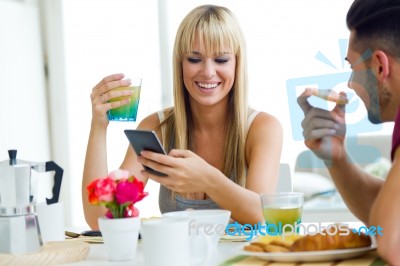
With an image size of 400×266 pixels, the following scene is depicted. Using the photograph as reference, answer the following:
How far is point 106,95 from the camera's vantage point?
6.36 feet

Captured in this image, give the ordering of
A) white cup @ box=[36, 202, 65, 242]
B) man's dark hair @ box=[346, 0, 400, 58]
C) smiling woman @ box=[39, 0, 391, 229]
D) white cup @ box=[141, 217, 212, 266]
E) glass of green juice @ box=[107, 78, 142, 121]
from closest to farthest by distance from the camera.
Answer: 1. white cup @ box=[141, 217, 212, 266]
2. man's dark hair @ box=[346, 0, 400, 58]
3. white cup @ box=[36, 202, 65, 242]
4. glass of green juice @ box=[107, 78, 142, 121]
5. smiling woman @ box=[39, 0, 391, 229]

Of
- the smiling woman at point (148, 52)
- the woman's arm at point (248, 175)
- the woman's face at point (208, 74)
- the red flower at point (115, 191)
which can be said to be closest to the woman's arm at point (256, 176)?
the woman's arm at point (248, 175)

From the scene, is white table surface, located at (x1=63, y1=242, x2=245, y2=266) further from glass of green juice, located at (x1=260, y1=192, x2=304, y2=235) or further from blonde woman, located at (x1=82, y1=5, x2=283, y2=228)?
blonde woman, located at (x1=82, y1=5, x2=283, y2=228)

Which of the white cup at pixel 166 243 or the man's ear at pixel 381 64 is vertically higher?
the man's ear at pixel 381 64

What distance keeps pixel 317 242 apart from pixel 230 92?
1104 mm

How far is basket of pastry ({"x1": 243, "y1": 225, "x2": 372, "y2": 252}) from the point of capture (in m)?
1.18

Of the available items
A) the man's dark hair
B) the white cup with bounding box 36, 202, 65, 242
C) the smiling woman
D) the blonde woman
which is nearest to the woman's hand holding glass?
the blonde woman

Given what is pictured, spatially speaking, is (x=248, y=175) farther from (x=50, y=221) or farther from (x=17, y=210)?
(x=17, y=210)

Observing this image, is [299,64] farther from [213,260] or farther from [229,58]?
[213,260]

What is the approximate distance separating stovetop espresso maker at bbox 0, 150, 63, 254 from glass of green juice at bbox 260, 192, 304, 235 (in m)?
0.48

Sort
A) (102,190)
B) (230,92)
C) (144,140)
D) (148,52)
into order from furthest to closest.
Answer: (148,52) → (230,92) → (144,140) → (102,190)

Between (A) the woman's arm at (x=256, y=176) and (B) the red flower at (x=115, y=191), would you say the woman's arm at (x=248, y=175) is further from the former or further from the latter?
(B) the red flower at (x=115, y=191)

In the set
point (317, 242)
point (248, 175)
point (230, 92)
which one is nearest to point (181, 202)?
point (248, 175)

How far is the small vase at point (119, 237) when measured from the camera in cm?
133
